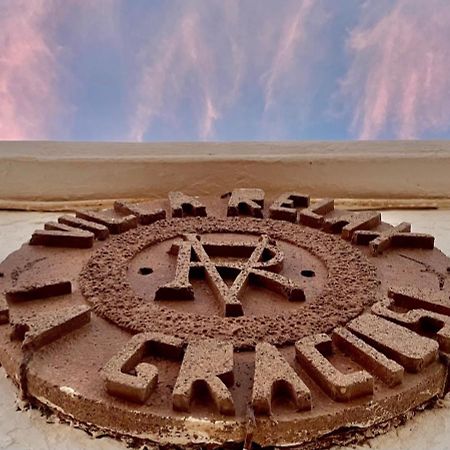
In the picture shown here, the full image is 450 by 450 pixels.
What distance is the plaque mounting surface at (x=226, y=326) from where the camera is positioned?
1623 mm

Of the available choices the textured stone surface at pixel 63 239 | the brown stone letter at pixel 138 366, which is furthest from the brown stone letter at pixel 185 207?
the brown stone letter at pixel 138 366

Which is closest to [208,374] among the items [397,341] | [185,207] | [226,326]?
[226,326]

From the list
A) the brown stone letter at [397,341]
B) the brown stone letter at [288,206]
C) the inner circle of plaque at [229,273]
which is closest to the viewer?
the brown stone letter at [397,341]

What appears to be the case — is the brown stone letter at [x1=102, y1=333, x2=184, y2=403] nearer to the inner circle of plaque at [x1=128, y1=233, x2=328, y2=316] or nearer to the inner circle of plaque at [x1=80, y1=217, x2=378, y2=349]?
the inner circle of plaque at [x1=80, y1=217, x2=378, y2=349]

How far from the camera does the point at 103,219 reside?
269 centimetres

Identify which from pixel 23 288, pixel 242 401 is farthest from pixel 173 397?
pixel 23 288

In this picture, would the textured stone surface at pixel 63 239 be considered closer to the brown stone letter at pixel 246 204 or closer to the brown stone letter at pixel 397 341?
the brown stone letter at pixel 246 204

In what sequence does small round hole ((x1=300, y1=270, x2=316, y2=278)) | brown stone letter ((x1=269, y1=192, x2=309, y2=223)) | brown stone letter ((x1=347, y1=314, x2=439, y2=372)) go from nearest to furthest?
brown stone letter ((x1=347, y1=314, x2=439, y2=372)) < small round hole ((x1=300, y1=270, x2=316, y2=278)) < brown stone letter ((x1=269, y1=192, x2=309, y2=223))

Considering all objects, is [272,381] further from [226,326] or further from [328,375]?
[226,326]

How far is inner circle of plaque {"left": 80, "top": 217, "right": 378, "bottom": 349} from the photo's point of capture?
194 centimetres

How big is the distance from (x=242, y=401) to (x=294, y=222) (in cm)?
126

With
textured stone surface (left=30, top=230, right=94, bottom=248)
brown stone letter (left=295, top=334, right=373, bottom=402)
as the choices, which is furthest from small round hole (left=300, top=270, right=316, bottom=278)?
textured stone surface (left=30, top=230, right=94, bottom=248)

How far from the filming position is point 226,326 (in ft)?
6.35

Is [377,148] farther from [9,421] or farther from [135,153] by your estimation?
[9,421]
